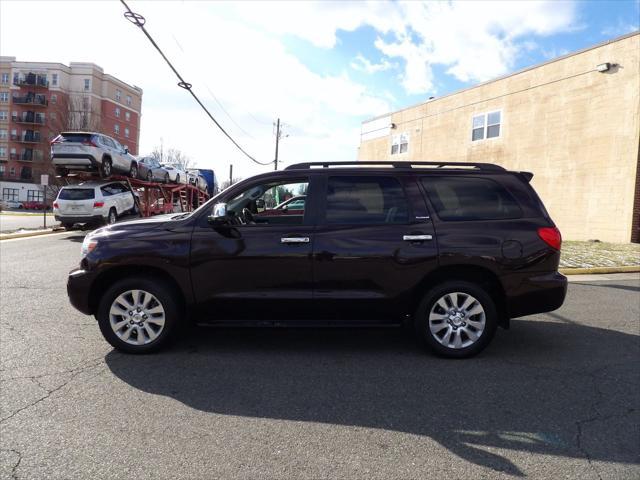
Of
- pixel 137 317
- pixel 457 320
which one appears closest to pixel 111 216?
pixel 137 317

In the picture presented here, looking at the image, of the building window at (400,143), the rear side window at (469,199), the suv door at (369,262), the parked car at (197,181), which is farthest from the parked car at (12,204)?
the rear side window at (469,199)

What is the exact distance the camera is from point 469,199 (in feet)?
16.4

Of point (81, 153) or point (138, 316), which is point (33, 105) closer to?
point (81, 153)

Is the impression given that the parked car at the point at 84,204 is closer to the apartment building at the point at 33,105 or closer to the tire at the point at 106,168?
the tire at the point at 106,168

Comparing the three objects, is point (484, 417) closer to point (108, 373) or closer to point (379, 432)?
point (379, 432)

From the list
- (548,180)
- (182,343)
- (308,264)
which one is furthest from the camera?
(548,180)

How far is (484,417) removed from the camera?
3.58m

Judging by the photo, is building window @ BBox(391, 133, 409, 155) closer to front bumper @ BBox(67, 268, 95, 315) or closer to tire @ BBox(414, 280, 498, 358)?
tire @ BBox(414, 280, 498, 358)

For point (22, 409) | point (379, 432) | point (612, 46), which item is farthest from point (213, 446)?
point (612, 46)

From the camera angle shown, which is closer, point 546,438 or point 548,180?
point 546,438

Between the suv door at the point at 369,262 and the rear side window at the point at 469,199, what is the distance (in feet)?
0.85

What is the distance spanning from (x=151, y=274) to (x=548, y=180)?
18.0 meters

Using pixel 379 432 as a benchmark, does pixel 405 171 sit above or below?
above

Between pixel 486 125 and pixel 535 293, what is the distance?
19.7 m
